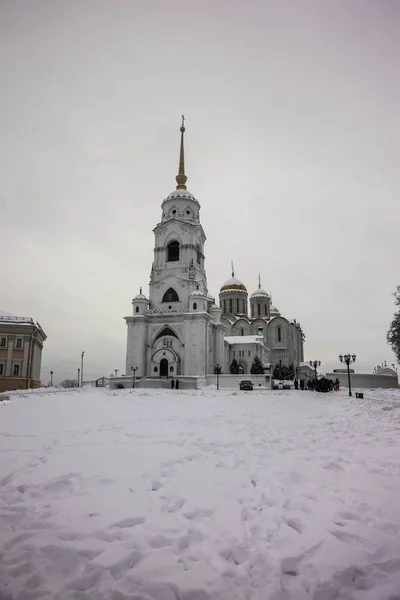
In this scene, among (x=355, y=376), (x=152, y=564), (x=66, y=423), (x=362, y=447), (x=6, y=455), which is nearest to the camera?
(x=152, y=564)

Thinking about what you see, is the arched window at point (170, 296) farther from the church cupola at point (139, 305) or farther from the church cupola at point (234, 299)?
the church cupola at point (234, 299)

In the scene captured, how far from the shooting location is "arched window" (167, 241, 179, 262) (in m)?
51.2

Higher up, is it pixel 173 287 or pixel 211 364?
pixel 173 287

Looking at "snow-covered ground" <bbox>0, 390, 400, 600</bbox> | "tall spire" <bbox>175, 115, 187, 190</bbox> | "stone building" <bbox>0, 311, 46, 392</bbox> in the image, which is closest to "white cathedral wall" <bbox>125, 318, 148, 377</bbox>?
"stone building" <bbox>0, 311, 46, 392</bbox>

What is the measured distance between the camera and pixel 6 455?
6.08 m

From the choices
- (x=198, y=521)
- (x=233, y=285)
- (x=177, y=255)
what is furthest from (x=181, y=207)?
(x=198, y=521)

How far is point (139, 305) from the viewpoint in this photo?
157 ft

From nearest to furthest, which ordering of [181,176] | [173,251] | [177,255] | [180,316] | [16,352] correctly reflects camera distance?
[16,352]
[180,316]
[177,255]
[173,251]
[181,176]

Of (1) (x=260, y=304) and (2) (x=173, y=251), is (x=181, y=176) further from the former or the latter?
(1) (x=260, y=304)

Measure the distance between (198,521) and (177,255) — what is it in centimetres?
4848

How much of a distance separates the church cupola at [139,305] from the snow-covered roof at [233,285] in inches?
1106

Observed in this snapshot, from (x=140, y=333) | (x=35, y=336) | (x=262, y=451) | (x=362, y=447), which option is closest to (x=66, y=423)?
(x=262, y=451)

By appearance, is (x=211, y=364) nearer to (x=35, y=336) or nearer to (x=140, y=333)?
(x=140, y=333)

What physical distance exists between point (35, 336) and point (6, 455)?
4366 centimetres
